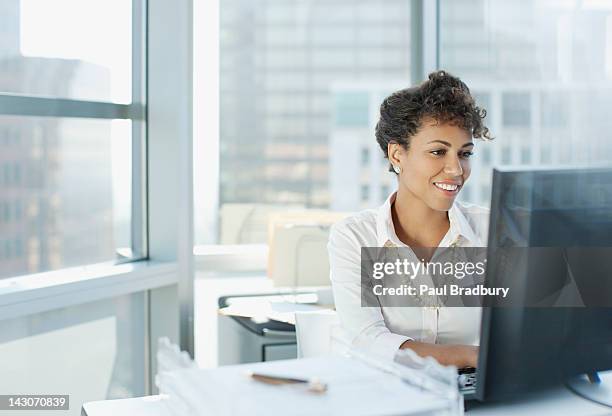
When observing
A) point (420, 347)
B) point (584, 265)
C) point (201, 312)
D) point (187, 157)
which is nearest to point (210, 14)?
point (187, 157)

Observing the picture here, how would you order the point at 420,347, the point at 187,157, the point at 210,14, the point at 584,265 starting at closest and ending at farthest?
the point at 584,265
the point at 420,347
the point at 187,157
the point at 210,14

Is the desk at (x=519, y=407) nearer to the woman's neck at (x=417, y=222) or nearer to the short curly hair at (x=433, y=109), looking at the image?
the woman's neck at (x=417, y=222)

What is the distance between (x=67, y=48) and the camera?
3.10 meters

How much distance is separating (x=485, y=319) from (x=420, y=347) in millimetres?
561

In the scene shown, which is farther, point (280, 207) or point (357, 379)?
point (280, 207)

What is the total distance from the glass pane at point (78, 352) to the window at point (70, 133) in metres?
0.18

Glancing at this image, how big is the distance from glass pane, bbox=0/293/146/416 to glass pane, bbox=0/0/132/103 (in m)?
0.79

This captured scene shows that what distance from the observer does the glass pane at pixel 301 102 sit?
392 cm

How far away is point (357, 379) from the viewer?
4.40 feet

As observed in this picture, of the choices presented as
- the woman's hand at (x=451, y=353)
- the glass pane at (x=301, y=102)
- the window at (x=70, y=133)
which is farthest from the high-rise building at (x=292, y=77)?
the woman's hand at (x=451, y=353)

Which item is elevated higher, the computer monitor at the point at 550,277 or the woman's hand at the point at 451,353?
the computer monitor at the point at 550,277

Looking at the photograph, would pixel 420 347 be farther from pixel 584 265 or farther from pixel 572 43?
pixel 572 43

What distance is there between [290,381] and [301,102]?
9.36 feet

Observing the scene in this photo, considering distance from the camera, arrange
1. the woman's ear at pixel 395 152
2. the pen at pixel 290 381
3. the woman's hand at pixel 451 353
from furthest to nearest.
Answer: the woman's ear at pixel 395 152 → the woman's hand at pixel 451 353 → the pen at pixel 290 381
